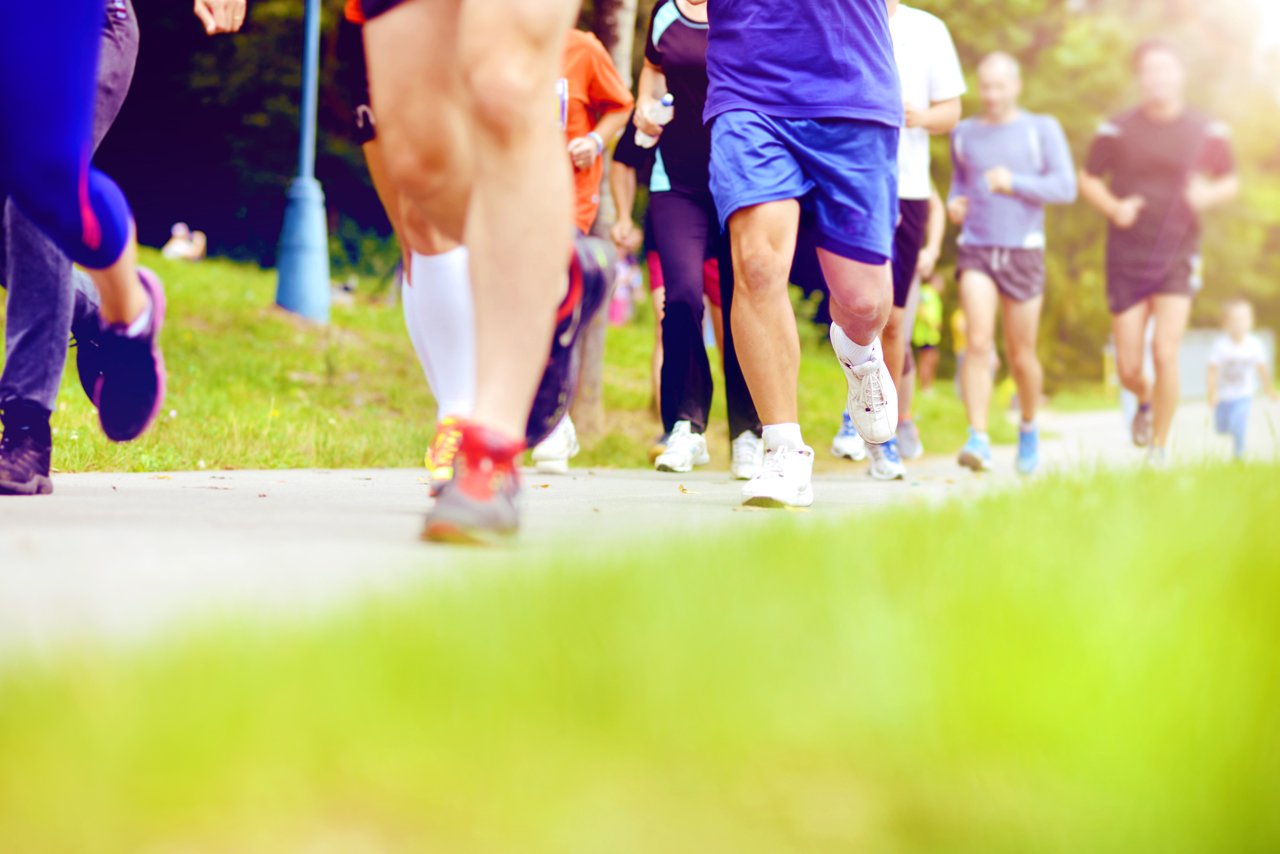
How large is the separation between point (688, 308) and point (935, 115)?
1677mm

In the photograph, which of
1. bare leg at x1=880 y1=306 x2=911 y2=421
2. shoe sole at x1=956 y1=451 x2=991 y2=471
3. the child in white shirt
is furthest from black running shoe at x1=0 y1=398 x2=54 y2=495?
the child in white shirt

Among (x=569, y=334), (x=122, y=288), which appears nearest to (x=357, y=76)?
(x=122, y=288)

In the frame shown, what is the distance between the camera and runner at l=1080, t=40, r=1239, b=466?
25.2ft

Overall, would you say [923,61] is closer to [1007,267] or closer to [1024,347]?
[1007,267]

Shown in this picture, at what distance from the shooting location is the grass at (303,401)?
211 inches

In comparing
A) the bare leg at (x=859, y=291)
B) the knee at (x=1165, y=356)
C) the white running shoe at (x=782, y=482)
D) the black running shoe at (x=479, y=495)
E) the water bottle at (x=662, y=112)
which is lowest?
the knee at (x=1165, y=356)

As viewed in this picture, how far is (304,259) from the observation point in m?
12.8

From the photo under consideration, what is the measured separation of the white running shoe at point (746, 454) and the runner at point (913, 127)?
0.61 metres

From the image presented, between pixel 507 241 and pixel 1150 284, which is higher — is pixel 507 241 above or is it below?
above

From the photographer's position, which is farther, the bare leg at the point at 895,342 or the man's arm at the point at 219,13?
the bare leg at the point at 895,342

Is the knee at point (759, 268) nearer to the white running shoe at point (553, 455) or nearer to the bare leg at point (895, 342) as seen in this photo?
the white running shoe at point (553, 455)

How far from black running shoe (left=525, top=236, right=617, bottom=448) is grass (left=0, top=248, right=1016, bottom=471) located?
7.94 feet

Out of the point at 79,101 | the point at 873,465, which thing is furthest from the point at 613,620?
the point at 873,465

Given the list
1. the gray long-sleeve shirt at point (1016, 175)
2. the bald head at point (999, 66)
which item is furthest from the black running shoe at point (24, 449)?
the bald head at point (999, 66)
